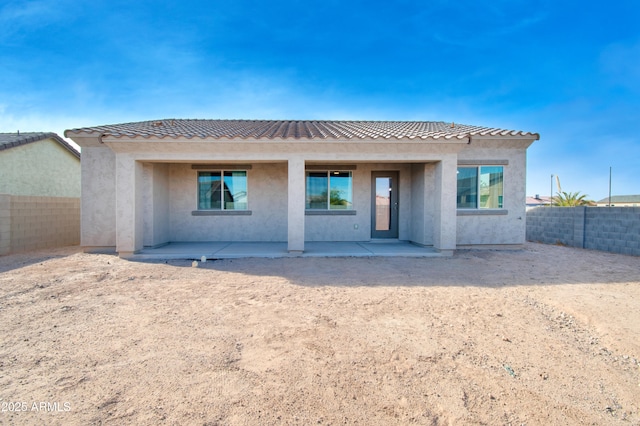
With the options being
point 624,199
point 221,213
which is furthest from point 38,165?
point 624,199

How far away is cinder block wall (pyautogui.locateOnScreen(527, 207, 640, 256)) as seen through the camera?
34.8 ft

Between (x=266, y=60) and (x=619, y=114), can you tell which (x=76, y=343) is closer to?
(x=266, y=60)

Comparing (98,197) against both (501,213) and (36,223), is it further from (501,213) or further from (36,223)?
(501,213)

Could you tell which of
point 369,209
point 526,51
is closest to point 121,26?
point 369,209

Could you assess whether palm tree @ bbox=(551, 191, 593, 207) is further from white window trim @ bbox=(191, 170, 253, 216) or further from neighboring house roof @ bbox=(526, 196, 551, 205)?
neighboring house roof @ bbox=(526, 196, 551, 205)

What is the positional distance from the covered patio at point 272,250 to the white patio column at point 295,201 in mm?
422

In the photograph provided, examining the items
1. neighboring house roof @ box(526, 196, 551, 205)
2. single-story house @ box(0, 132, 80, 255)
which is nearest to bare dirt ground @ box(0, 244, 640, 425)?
single-story house @ box(0, 132, 80, 255)

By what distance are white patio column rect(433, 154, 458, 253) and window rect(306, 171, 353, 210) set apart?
10.8 feet

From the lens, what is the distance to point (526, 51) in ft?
49.3

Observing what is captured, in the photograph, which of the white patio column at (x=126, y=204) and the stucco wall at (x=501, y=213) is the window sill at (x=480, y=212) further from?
the white patio column at (x=126, y=204)

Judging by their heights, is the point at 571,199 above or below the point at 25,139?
below

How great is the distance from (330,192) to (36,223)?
433 inches

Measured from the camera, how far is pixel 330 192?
1164cm

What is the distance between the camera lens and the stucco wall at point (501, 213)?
→ 1079 cm
